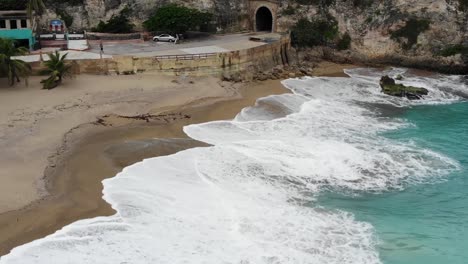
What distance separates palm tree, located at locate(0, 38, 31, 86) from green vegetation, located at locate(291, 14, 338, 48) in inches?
1028

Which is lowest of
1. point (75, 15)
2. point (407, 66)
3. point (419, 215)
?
point (419, 215)

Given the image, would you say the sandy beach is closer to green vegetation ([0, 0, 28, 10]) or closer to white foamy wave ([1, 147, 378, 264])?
white foamy wave ([1, 147, 378, 264])

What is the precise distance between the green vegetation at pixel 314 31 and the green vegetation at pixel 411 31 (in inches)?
242

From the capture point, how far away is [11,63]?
111ft

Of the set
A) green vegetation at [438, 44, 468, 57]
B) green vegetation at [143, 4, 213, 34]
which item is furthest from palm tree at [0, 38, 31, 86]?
green vegetation at [438, 44, 468, 57]

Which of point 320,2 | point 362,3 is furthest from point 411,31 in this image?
point 320,2

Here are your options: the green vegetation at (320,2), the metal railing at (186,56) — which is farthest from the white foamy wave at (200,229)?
the green vegetation at (320,2)

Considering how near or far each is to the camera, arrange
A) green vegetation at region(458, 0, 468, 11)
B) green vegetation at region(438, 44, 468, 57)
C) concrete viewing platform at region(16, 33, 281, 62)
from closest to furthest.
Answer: concrete viewing platform at region(16, 33, 281, 62), green vegetation at region(438, 44, 468, 57), green vegetation at region(458, 0, 468, 11)

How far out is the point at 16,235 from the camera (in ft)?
57.2

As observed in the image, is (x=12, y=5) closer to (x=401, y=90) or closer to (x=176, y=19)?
(x=176, y=19)

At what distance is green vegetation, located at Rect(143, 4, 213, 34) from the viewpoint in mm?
46625

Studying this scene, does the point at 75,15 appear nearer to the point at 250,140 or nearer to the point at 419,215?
the point at 250,140

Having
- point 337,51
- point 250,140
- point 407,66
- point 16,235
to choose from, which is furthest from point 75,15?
point 16,235

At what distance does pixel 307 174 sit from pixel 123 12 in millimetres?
32014
